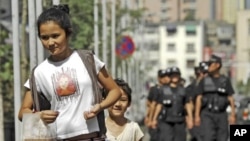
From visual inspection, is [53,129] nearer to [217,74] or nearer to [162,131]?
[217,74]

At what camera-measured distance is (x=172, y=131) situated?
15875 millimetres

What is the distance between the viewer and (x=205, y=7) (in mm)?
170875

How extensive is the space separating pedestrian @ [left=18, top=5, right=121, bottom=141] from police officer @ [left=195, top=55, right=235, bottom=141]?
8851 millimetres

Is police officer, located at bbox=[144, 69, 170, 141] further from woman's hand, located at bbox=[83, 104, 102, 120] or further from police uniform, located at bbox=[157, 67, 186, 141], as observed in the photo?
woman's hand, located at bbox=[83, 104, 102, 120]

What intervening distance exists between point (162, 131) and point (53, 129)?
1033 cm

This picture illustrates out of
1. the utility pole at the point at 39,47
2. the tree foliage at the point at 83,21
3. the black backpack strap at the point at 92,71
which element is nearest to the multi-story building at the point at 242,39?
the tree foliage at the point at 83,21

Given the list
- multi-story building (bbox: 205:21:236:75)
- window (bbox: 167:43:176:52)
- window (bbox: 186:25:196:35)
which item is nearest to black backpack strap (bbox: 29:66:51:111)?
window (bbox: 186:25:196:35)

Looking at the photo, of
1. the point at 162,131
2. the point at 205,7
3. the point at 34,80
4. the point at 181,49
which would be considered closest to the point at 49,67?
the point at 34,80

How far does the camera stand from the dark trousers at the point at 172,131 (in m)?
15.7

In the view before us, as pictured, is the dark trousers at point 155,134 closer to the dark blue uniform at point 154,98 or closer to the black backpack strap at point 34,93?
the dark blue uniform at point 154,98

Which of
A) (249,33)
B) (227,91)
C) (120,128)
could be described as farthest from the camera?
(249,33)

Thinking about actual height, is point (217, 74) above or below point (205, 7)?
below

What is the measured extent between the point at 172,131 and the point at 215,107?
1.49 meters

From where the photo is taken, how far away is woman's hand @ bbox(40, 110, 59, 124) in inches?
217
